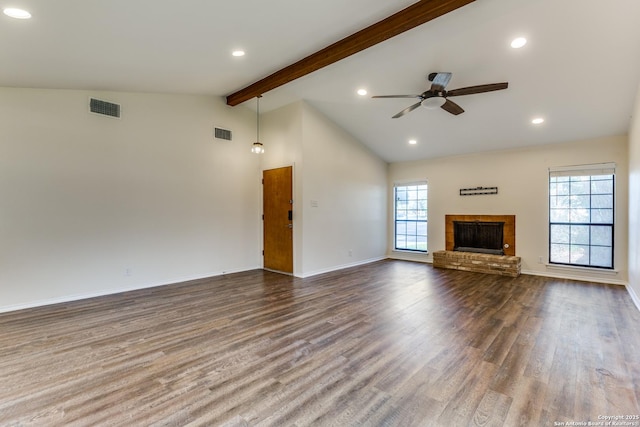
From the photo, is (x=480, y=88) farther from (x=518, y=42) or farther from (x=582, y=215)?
(x=582, y=215)

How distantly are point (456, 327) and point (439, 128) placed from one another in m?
4.00

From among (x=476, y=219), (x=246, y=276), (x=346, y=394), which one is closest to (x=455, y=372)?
(x=346, y=394)

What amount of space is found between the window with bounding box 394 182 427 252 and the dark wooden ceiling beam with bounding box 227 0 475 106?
4.51m

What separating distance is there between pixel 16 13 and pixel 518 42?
15.8 feet

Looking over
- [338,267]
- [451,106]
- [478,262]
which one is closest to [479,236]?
[478,262]

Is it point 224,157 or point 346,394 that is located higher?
point 224,157

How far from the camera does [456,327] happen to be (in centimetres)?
325

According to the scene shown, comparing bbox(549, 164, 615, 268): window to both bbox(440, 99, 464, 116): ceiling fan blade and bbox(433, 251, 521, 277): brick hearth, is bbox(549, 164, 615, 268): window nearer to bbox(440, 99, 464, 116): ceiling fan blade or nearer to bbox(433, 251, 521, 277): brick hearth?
bbox(433, 251, 521, 277): brick hearth

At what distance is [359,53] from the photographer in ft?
13.2

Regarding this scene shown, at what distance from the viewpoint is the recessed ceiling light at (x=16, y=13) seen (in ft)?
7.60

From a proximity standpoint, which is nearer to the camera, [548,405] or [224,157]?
[548,405]

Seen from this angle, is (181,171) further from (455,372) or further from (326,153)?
(455,372)

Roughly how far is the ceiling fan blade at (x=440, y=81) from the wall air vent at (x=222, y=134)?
3840 millimetres

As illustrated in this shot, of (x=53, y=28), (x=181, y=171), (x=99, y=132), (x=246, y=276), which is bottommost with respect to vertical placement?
(x=246, y=276)
